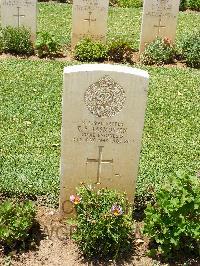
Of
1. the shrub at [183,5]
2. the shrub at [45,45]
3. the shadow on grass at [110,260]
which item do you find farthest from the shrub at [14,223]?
the shrub at [183,5]

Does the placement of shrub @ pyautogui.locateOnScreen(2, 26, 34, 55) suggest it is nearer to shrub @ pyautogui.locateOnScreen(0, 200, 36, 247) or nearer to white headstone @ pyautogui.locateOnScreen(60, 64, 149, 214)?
white headstone @ pyautogui.locateOnScreen(60, 64, 149, 214)

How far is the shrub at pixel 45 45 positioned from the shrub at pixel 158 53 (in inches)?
75.7

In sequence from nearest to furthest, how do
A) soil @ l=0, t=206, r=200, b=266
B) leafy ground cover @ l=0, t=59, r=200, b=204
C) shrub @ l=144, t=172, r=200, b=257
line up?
shrub @ l=144, t=172, r=200, b=257, soil @ l=0, t=206, r=200, b=266, leafy ground cover @ l=0, t=59, r=200, b=204

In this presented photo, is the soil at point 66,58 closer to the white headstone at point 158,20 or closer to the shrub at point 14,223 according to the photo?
the white headstone at point 158,20

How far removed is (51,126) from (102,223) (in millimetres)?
3140

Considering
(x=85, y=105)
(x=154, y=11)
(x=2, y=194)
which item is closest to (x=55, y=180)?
(x=2, y=194)

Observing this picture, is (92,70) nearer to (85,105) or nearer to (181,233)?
(85,105)

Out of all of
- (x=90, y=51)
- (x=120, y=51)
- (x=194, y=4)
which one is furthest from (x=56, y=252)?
(x=194, y=4)

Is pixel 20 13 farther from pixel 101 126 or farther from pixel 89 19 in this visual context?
pixel 101 126

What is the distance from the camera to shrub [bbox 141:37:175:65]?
35.6ft

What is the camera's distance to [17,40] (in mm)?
10758

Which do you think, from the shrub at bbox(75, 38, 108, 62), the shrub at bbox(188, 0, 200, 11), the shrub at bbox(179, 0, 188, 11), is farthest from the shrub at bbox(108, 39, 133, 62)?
the shrub at bbox(188, 0, 200, 11)

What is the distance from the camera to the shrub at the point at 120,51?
1079cm

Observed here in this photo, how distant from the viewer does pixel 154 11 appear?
10.8 m
